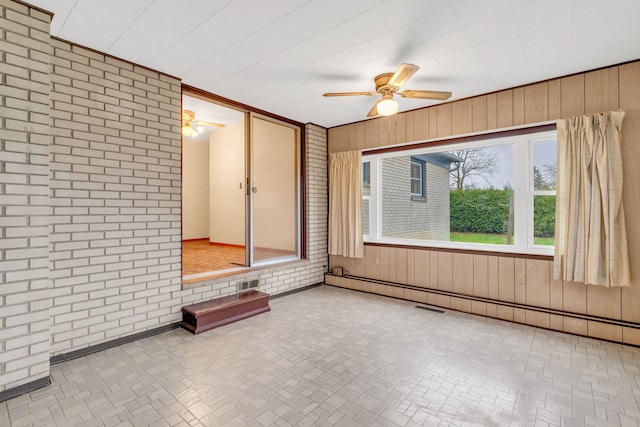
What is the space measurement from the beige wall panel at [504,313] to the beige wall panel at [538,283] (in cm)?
23

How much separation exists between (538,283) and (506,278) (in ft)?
1.05

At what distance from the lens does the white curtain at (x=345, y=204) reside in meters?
4.92

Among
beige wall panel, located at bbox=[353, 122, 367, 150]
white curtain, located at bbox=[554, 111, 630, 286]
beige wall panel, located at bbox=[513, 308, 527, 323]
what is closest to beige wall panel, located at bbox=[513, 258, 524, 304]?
beige wall panel, located at bbox=[513, 308, 527, 323]

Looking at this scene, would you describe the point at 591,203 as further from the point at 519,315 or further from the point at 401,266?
the point at 401,266

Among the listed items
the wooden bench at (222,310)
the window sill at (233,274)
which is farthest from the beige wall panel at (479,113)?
the wooden bench at (222,310)

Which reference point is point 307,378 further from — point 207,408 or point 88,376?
point 88,376

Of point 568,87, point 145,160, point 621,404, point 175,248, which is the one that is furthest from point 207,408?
point 568,87

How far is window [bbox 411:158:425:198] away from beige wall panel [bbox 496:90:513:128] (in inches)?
48.2

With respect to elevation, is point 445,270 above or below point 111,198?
below

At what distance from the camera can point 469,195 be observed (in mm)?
4172

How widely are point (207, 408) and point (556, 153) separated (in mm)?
4115

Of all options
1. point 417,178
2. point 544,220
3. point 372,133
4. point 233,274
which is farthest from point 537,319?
point 233,274

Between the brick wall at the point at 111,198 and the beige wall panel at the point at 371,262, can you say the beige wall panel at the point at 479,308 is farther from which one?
the brick wall at the point at 111,198

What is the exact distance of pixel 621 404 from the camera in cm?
203
